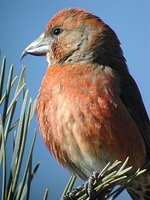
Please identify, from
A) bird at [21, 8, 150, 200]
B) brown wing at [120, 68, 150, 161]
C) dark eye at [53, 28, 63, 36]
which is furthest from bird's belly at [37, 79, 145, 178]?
dark eye at [53, 28, 63, 36]

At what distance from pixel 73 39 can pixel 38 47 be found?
0.24 m

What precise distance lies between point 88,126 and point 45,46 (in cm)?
83

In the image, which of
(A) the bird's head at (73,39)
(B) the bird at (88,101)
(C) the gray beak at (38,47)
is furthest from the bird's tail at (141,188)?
(C) the gray beak at (38,47)

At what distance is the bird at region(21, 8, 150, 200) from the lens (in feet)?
8.39

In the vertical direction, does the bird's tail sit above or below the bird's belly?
below

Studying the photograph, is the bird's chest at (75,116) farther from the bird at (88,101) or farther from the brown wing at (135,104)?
the brown wing at (135,104)

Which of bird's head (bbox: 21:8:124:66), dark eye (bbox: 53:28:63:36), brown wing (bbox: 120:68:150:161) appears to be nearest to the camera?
brown wing (bbox: 120:68:150:161)

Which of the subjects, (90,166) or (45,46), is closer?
(90,166)

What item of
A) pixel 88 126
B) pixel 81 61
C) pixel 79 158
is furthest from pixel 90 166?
pixel 81 61

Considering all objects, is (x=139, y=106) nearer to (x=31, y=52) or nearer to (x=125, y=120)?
(x=125, y=120)

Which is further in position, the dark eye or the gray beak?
the dark eye

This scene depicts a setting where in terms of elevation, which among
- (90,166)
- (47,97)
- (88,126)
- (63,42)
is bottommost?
(90,166)

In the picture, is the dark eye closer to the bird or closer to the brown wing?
the bird

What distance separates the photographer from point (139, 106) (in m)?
3.02
